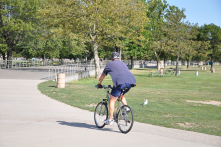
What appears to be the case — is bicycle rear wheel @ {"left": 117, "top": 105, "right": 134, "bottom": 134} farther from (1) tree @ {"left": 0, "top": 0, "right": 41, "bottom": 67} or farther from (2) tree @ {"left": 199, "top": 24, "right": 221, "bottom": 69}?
(2) tree @ {"left": 199, "top": 24, "right": 221, "bottom": 69}

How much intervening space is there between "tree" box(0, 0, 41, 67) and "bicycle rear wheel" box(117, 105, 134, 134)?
36627mm

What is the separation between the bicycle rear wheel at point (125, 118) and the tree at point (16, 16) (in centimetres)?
3663

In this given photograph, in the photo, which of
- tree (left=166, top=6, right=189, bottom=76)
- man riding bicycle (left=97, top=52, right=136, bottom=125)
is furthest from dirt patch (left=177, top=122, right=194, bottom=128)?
tree (left=166, top=6, right=189, bottom=76)

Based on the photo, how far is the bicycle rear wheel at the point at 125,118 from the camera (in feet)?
Result: 20.1

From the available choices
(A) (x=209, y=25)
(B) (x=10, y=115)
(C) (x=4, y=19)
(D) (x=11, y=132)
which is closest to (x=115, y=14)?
(C) (x=4, y=19)

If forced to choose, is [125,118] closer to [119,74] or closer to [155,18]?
[119,74]

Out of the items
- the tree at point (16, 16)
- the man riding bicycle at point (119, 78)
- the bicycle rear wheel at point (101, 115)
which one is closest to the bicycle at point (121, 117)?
the bicycle rear wheel at point (101, 115)

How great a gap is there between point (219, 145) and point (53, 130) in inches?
143

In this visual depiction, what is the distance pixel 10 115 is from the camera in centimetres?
822

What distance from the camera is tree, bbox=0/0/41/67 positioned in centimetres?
4056

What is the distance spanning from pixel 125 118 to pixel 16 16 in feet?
133

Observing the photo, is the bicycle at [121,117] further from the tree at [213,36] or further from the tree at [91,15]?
the tree at [213,36]

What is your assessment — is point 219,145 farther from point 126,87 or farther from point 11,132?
point 11,132

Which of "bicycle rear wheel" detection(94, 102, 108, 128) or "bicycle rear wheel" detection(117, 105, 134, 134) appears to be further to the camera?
"bicycle rear wheel" detection(94, 102, 108, 128)
